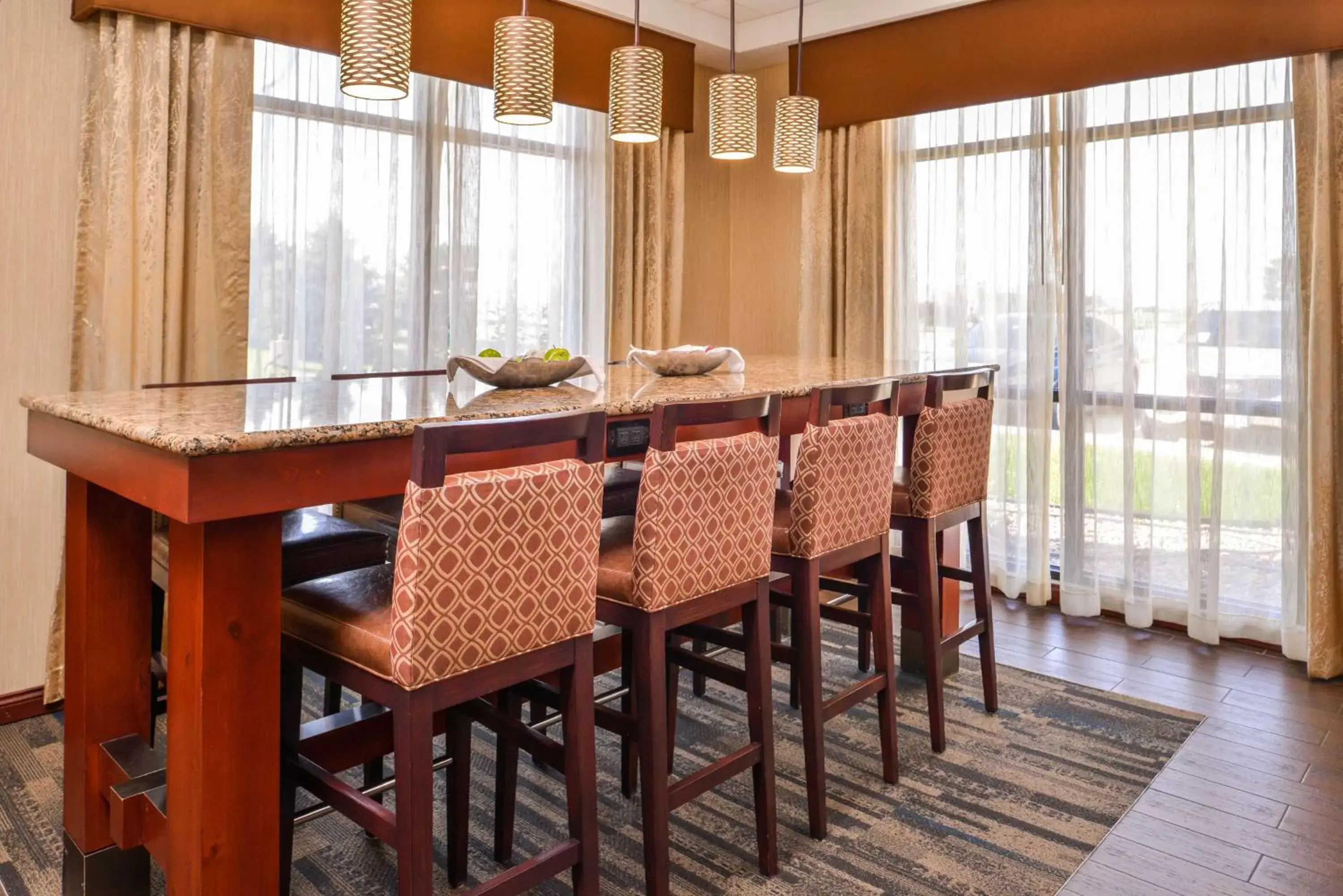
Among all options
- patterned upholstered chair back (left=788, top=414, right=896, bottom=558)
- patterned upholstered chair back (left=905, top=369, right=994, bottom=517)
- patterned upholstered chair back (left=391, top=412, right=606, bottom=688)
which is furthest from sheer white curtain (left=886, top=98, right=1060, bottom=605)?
patterned upholstered chair back (left=391, top=412, right=606, bottom=688)

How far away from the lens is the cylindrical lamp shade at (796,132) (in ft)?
10.4

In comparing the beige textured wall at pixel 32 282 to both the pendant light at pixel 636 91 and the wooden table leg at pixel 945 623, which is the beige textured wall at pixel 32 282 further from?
the wooden table leg at pixel 945 623

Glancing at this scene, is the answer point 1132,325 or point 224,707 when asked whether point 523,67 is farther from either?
point 1132,325

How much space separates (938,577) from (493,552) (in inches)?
69.9

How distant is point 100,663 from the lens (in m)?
2.01

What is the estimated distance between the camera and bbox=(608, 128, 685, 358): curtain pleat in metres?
4.70

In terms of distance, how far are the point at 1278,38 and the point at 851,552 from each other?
2.66 metres

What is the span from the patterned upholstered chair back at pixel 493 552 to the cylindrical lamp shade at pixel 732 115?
5.54ft

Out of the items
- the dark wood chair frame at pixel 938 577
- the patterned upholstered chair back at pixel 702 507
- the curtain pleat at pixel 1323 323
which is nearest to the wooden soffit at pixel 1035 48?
the curtain pleat at pixel 1323 323

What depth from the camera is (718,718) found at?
10.1ft

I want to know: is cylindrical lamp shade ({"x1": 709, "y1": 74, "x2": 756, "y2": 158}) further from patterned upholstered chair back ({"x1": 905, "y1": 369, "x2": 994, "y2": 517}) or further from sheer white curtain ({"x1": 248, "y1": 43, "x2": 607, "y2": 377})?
patterned upholstered chair back ({"x1": 905, "y1": 369, "x2": 994, "y2": 517})

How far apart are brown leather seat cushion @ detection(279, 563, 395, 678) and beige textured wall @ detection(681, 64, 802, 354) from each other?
3731 mm

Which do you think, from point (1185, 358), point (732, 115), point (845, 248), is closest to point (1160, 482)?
point (1185, 358)

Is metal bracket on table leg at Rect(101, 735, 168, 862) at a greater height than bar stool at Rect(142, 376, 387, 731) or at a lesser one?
lesser
